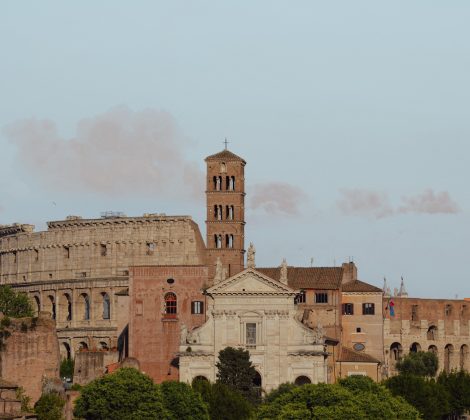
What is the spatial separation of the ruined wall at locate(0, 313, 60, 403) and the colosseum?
36.6 m

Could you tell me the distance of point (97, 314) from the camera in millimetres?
154125

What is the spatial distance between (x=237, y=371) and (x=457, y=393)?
54.5 ft

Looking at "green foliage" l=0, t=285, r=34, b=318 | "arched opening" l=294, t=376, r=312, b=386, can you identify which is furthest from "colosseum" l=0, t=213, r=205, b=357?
"arched opening" l=294, t=376, r=312, b=386

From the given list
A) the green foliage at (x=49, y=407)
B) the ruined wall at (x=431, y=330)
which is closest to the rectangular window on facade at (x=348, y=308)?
the ruined wall at (x=431, y=330)

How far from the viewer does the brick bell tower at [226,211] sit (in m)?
131

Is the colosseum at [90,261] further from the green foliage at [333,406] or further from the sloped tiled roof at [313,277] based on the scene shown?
the green foliage at [333,406]

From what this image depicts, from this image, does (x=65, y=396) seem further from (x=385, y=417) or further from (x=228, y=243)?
(x=228, y=243)

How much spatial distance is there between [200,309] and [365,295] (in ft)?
53.2

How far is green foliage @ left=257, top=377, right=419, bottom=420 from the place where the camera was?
9200cm

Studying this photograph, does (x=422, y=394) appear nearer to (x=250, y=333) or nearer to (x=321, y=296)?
(x=250, y=333)

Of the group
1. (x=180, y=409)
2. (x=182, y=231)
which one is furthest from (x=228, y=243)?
(x=180, y=409)

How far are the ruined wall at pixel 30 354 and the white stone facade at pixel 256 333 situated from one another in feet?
42.3

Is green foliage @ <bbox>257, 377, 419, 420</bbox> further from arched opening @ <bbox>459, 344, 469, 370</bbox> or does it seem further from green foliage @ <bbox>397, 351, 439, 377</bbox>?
arched opening @ <bbox>459, 344, 469, 370</bbox>

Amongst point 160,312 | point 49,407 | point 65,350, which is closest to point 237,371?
point 160,312
